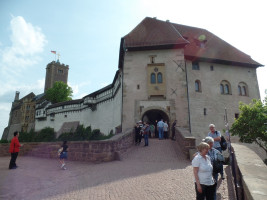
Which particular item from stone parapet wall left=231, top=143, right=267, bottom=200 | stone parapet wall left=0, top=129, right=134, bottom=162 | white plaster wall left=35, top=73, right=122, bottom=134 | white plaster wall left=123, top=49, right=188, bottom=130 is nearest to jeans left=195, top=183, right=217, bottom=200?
stone parapet wall left=231, top=143, right=267, bottom=200

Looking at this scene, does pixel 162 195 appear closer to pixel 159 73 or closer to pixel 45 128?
pixel 159 73

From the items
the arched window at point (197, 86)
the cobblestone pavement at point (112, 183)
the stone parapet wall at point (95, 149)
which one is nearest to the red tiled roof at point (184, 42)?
the arched window at point (197, 86)

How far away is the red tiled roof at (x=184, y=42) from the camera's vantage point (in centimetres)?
1806

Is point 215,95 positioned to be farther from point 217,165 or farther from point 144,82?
point 217,165

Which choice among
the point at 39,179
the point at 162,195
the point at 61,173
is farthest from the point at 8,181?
the point at 162,195

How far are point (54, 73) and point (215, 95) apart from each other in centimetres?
5334

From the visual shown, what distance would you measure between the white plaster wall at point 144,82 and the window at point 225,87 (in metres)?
5.55

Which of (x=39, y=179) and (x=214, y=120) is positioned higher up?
(x=214, y=120)

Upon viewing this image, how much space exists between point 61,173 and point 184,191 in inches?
197

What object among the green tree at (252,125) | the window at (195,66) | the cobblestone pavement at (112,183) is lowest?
the cobblestone pavement at (112,183)

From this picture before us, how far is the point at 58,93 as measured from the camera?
44344mm

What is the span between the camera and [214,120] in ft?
61.1

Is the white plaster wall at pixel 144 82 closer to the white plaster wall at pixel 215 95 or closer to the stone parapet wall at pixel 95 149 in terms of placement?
the white plaster wall at pixel 215 95

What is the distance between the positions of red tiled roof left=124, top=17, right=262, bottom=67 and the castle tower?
152ft
